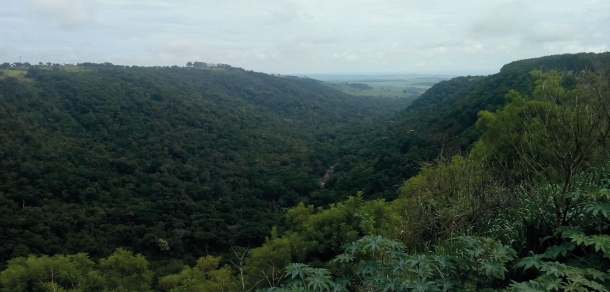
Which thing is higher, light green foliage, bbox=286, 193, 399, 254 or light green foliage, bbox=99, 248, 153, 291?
light green foliage, bbox=286, 193, 399, 254

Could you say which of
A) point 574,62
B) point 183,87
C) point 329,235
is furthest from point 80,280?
point 183,87

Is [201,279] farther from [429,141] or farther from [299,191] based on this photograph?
[299,191]

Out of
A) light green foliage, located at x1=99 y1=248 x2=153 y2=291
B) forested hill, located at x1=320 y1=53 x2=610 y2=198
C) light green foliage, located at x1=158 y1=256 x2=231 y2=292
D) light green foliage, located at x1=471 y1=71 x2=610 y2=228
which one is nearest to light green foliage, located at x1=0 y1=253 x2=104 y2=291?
light green foliage, located at x1=99 y1=248 x2=153 y2=291

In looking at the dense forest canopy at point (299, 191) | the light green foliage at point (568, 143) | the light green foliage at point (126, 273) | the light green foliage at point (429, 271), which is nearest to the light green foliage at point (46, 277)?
the dense forest canopy at point (299, 191)

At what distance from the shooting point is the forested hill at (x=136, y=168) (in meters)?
22.6

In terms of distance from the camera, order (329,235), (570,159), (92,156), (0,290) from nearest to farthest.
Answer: (570,159)
(329,235)
(0,290)
(92,156)

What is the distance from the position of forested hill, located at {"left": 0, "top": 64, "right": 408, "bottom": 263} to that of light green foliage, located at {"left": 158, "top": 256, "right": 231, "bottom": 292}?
730cm

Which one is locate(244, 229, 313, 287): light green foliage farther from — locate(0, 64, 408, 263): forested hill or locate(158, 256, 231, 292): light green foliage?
locate(0, 64, 408, 263): forested hill

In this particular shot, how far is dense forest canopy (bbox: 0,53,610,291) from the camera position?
10.4ft

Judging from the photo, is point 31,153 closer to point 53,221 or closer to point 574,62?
point 53,221

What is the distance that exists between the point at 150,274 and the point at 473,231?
581 inches

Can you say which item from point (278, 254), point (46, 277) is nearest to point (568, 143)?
point (278, 254)

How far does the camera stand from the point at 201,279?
45.9 feet

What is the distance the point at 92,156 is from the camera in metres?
30.9
